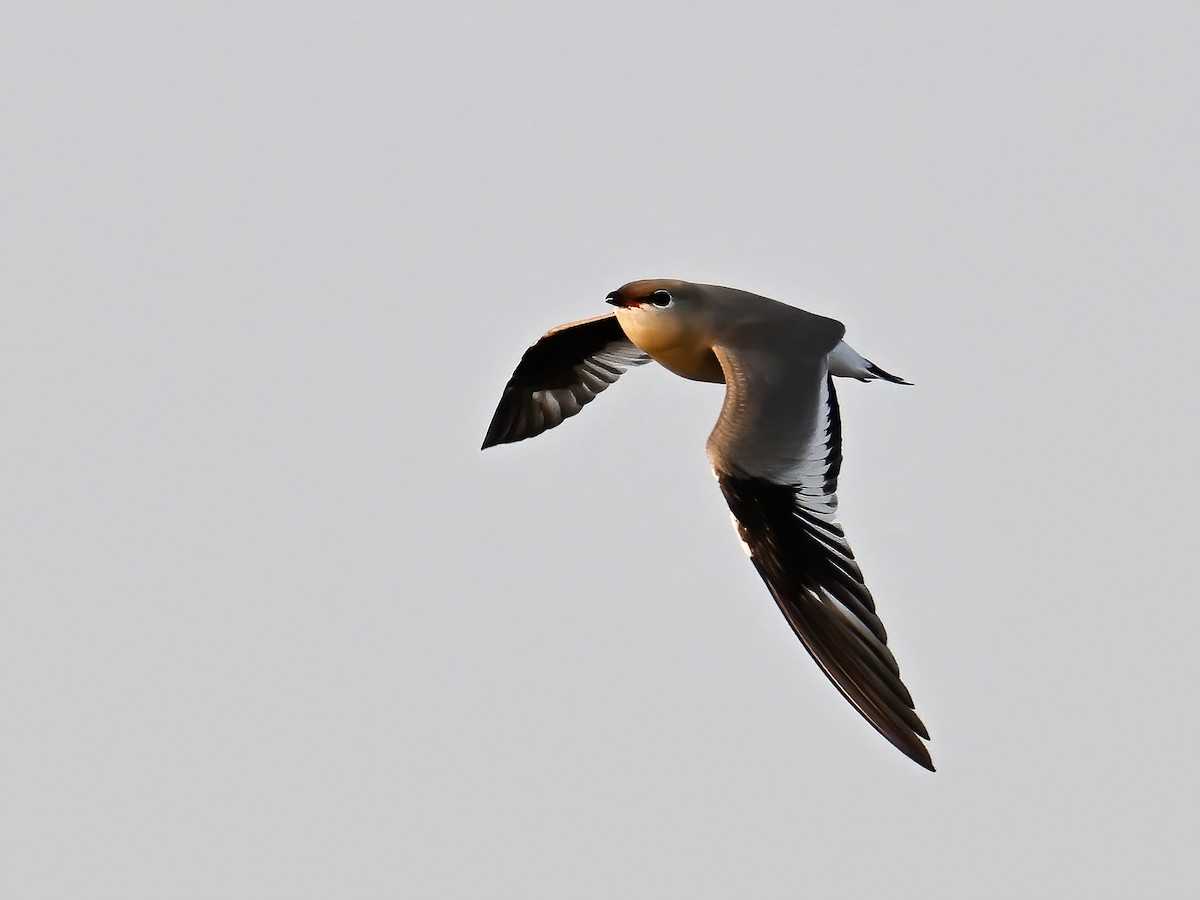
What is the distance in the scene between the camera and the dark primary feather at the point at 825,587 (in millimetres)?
5953

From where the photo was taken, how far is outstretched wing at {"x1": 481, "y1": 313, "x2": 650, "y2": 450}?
8609mm

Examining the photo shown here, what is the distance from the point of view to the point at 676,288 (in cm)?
741

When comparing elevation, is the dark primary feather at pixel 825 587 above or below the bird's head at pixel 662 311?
below

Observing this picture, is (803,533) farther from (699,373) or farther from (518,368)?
(518,368)

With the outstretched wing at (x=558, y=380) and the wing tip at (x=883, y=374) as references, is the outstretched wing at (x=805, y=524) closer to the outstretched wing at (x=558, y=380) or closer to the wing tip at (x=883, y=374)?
the wing tip at (x=883, y=374)

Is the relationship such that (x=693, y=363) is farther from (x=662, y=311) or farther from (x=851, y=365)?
(x=851, y=365)

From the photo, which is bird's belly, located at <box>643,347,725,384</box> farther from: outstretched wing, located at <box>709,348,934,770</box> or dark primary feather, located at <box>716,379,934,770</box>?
dark primary feather, located at <box>716,379,934,770</box>

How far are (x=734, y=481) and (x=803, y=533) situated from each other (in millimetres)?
375

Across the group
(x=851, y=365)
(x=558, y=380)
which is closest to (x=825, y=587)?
(x=851, y=365)

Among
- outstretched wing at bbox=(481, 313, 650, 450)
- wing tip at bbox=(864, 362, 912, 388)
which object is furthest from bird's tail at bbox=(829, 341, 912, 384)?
outstretched wing at bbox=(481, 313, 650, 450)

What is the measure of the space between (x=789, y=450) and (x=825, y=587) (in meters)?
0.65

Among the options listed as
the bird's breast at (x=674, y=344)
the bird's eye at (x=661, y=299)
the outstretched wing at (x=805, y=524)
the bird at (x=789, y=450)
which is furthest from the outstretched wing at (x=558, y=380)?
the outstretched wing at (x=805, y=524)

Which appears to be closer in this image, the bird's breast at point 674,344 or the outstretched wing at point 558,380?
the bird's breast at point 674,344

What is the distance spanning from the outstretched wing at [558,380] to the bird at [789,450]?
1.42 feet
